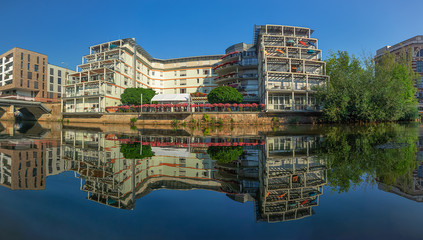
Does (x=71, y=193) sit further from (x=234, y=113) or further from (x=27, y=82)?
(x=27, y=82)

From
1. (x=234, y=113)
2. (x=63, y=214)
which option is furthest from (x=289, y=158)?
(x=234, y=113)

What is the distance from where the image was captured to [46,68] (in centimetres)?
6369

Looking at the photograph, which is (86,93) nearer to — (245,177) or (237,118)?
(237,118)

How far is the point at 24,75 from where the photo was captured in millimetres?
58656

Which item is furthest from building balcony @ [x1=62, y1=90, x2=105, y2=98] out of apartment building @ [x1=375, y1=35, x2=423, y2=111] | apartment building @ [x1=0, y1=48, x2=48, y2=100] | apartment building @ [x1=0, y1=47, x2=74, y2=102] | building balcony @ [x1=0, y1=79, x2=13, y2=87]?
apartment building @ [x1=375, y1=35, x2=423, y2=111]

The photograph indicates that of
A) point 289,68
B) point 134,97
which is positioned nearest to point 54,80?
point 134,97

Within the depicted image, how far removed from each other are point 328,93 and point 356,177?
2693 centimetres

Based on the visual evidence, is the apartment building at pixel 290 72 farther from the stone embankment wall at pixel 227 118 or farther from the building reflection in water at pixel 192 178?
the building reflection in water at pixel 192 178

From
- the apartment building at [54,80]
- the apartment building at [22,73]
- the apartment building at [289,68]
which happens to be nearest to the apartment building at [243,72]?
the apartment building at [289,68]

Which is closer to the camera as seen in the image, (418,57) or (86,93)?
(86,93)

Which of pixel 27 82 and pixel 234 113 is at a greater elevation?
pixel 27 82

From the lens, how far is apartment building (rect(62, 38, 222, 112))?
1722 inches

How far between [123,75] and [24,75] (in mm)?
35317

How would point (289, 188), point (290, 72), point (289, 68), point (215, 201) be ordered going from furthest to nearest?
1. point (289, 68)
2. point (290, 72)
3. point (289, 188)
4. point (215, 201)
